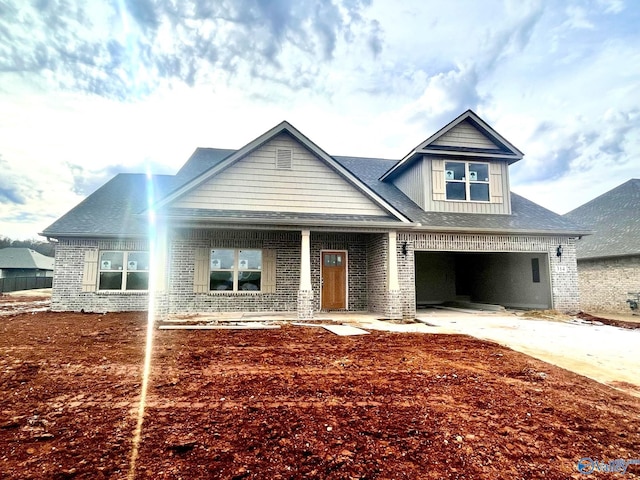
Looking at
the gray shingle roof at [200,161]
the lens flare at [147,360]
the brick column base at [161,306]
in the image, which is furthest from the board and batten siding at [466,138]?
the brick column base at [161,306]

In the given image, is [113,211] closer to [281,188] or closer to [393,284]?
[281,188]

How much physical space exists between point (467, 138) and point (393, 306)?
7.37 m

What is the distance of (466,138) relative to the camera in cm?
1344

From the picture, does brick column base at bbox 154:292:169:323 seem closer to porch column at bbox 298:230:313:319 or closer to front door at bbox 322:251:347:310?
porch column at bbox 298:230:313:319

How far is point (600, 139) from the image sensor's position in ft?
93.3

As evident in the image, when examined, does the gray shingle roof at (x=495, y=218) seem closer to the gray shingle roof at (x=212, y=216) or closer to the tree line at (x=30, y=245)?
the gray shingle roof at (x=212, y=216)

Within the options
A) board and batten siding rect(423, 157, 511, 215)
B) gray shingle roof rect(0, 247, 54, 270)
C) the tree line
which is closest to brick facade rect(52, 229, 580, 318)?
board and batten siding rect(423, 157, 511, 215)

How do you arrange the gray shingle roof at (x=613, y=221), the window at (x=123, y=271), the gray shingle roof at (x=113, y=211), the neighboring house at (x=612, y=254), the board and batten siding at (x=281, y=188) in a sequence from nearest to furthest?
the board and batten siding at (x=281, y=188)
the gray shingle roof at (x=113, y=211)
the window at (x=123, y=271)
the neighboring house at (x=612, y=254)
the gray shingle roof at (x=613, y=221)

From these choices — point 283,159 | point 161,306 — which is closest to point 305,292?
point 161,306

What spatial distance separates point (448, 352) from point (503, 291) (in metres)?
10.7

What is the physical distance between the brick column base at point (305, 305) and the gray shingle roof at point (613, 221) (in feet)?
43.1

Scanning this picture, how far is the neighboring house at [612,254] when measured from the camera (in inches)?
558

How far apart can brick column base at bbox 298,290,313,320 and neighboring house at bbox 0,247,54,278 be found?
41.0 m

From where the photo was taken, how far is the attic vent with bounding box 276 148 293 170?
11.5m
